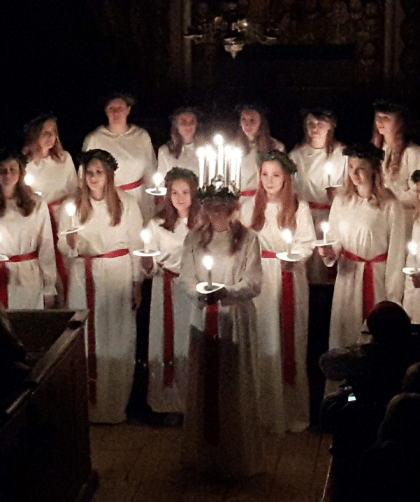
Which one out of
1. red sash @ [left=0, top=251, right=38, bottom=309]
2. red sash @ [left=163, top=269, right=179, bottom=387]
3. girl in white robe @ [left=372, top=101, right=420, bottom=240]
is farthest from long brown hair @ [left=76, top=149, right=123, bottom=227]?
girl in white robe @ [left=372, top=101, right=420, bottom=240]

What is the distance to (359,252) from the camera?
27.2 ft

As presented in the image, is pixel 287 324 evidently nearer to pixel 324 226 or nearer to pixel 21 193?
pixel 324 226

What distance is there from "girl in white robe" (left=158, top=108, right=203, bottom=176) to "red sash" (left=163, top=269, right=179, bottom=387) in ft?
6.84

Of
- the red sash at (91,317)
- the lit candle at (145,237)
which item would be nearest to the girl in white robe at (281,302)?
the lit candle at (145,237)

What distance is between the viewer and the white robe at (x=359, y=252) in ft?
26.8

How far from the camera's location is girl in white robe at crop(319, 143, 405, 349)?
818cm

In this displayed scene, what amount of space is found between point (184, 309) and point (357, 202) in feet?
5.16

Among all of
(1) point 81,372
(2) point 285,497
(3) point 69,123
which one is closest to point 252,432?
(2) point 285,497

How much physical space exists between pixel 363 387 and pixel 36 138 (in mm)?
5578

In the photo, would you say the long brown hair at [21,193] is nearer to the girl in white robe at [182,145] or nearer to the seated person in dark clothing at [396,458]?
the girl in white robe at [182,145]

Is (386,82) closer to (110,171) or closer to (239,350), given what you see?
(110,171)

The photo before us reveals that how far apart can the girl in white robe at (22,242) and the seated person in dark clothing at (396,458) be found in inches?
179

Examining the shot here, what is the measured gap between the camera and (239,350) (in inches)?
291

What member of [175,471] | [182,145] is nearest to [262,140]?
[182,145]
